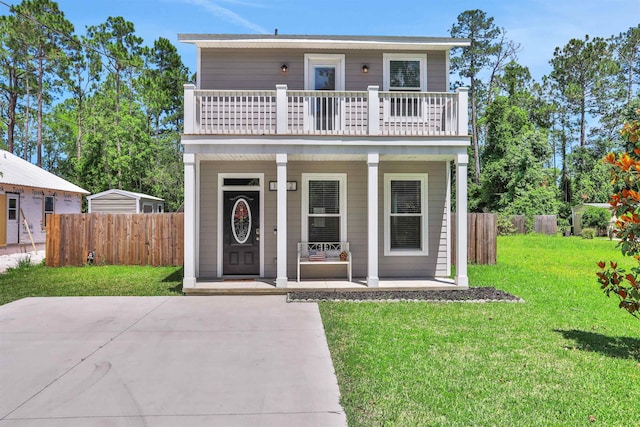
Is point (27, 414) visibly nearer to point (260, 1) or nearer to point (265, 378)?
point (265, 378)

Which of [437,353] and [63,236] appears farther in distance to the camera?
[63,236]

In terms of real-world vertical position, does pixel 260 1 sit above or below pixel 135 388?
above

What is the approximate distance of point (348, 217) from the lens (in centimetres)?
936

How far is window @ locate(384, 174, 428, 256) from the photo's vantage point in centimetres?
942

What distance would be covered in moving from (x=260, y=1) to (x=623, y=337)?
1184 centimetres

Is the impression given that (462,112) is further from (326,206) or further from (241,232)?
(241,232)

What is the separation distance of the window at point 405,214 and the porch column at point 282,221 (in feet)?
8.51

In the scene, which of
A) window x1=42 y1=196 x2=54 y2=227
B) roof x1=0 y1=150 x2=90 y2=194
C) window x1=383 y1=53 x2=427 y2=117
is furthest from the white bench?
window x1=42 y1=196 x2=54 y2=227

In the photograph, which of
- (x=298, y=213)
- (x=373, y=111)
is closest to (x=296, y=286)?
(x=298, y=213)

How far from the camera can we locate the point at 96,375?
4.04 meters

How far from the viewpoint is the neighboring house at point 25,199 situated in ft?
53.2

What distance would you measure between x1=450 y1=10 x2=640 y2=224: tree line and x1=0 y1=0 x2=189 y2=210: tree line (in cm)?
2188

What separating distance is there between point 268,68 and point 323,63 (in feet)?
4.11

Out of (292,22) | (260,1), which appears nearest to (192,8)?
(260,1)
